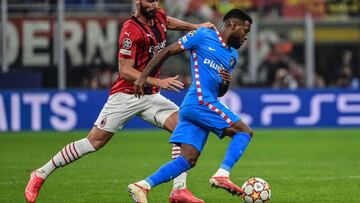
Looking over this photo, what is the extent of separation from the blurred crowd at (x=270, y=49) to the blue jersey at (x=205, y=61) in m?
14.3

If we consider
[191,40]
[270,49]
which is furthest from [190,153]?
[270,49]

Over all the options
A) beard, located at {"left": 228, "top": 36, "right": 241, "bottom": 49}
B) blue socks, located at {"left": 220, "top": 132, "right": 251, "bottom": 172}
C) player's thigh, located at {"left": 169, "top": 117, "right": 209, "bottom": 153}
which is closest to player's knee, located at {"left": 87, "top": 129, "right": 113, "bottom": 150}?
player's thigh, located at {"left": 169, "top": 117, "right": 209, "bottom": 153}

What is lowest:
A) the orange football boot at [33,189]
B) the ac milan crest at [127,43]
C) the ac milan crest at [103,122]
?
the orange football boot at [33,189]

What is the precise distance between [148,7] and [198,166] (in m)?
4.54

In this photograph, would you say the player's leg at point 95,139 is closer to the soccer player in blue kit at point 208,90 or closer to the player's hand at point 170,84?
the soccer player in blue kit at point 208,90

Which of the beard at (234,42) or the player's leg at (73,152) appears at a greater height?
the beard at (234,42)

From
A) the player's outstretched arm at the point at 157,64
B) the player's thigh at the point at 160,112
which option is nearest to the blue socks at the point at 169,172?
the player's outstretched arm at the point at 157,64

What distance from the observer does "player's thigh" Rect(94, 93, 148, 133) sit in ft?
33.2

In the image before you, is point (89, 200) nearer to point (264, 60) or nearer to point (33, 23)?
point (33, 23)

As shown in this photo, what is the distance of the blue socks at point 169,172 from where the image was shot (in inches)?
351

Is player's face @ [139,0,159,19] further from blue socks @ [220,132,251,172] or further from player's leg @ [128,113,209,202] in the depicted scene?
blue socks @ [220,132,251,172]

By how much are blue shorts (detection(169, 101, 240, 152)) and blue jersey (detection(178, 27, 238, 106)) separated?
8 centimetres

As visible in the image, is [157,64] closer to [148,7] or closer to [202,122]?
[202,122]

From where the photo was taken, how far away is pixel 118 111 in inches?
401
